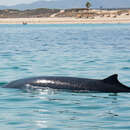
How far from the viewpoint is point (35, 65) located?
20.7m

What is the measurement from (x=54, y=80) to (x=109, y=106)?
101 inches

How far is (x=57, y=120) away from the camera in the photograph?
9.77 m

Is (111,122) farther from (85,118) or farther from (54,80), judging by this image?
(54,80)

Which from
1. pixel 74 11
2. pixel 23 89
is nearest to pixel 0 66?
pixel 23 89

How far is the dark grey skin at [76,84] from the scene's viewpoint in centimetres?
1254

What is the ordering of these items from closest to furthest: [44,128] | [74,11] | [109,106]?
1. [44,128]
2. [109,106]
3. [74,11]

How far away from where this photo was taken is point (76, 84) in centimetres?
1293

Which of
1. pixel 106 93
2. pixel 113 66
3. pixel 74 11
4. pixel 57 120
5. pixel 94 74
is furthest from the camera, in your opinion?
pixel 74 11

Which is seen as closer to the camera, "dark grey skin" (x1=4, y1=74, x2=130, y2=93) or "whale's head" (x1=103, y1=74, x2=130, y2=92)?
"whale's head" (x1=103, y1=74, x2=130, y2=92)

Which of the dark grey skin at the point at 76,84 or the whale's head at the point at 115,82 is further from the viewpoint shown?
the dark grey skin at the point at 76,84

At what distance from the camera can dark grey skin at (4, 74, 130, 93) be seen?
12.5 m

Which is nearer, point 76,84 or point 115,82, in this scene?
point 115,82

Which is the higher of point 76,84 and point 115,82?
point 115,82

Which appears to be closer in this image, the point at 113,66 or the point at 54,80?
the point at 54,80
